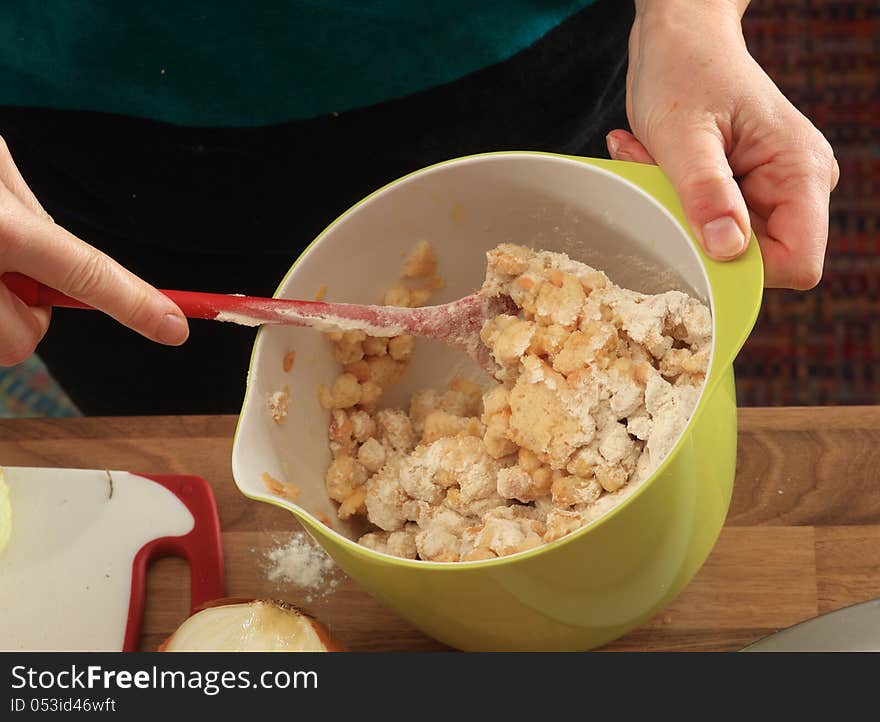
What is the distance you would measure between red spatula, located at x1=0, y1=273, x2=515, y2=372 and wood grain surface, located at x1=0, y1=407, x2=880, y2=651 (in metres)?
0.20

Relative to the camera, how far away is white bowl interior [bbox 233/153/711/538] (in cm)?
75

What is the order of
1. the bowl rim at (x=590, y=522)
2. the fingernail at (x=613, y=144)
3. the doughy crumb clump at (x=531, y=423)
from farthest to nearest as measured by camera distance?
the fingernail at (x=613, y=144)
the doughy crumb clump at (x=531, y=423)
the bowl rim at (x=590, y=522)

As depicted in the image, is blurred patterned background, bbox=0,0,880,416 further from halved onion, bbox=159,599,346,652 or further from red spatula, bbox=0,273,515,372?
halved onion, bbox=159,599,346,652

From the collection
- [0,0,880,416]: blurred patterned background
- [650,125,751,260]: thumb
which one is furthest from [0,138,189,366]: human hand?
[0,0,880,416]: blurred patterned background

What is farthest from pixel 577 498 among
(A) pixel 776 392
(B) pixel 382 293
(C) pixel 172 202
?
(A) pixel 776 392

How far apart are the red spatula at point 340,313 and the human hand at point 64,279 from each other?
13mm

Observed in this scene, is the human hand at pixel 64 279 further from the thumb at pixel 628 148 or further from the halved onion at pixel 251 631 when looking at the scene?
the thumb at pixel 628 148

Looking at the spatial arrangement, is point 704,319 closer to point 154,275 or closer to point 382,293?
point 382,293

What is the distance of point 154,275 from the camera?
1104 millimetres

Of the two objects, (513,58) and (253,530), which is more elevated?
(513,58)

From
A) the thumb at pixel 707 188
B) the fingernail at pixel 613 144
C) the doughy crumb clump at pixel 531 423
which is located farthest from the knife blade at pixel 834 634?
the fingernail at pixel 613 144

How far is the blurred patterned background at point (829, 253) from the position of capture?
1.59m

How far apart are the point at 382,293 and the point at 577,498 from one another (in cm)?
26

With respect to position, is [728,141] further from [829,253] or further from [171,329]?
[829,253]
